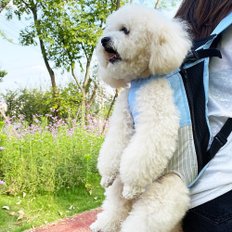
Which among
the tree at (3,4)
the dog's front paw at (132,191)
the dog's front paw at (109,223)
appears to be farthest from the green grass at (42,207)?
the tree at (3,4)

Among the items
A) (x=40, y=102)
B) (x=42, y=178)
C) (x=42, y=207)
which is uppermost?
(x=42, y=178)

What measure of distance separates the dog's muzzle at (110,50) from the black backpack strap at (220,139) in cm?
38

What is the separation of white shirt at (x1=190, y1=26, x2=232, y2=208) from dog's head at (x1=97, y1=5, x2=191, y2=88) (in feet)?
0.36

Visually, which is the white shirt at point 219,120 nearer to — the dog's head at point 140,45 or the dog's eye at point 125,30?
the dog's head at point 140,45

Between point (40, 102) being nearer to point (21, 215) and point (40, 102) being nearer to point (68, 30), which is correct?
point (68, 30)

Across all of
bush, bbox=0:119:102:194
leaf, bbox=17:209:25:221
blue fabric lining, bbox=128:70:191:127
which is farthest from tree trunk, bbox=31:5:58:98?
blue fabric lining, bbox=128:70:191:127

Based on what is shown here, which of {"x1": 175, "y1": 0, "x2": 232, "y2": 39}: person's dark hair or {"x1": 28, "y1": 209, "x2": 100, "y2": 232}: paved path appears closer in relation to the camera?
{"x1": 175, "y1": 0, "x2": 232, "y2": 39}: person's dark hair

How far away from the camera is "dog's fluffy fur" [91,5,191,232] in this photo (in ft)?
3.86

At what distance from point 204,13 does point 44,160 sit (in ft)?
13.9

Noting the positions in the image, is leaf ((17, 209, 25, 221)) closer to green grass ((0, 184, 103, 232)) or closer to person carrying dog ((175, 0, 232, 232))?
green grass ((0, 184, 103, 232))

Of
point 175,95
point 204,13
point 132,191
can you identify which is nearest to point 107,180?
point 132,191

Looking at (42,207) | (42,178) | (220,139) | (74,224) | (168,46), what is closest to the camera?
(220,139)

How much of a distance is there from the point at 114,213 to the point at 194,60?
511 mm

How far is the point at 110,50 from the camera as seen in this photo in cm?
134
